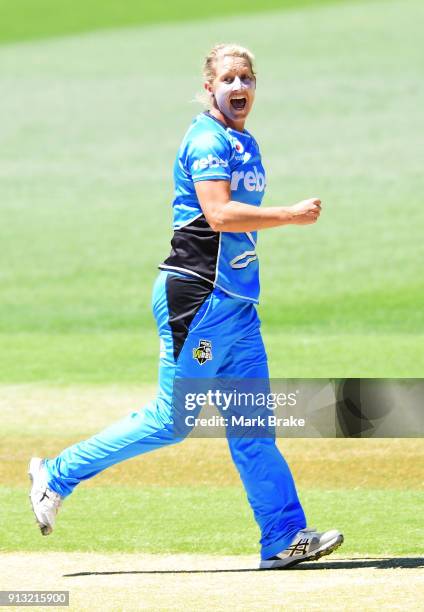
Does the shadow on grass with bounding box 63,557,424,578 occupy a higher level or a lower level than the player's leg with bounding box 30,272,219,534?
lower

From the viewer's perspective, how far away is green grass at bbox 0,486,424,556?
7.08 metres

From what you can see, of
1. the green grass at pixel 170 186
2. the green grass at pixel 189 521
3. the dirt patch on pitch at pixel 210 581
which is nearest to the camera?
the dirt patch on pitch at pixel 210 581

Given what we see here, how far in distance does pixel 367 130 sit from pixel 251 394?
790 inches

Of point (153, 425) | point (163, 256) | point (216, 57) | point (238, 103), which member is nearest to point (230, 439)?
point (153, 425)

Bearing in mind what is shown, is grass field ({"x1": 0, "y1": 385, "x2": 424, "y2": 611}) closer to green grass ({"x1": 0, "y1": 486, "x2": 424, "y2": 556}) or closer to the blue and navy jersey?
green grass ({"x1": 0, "y1": 486, "x2": 424, "y2": 556})

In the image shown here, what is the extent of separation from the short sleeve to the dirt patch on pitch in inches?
66.7

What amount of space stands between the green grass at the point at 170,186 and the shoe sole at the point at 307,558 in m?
5.89

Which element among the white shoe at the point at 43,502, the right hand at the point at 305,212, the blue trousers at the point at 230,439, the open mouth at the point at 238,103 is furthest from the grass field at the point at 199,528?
the open mouth at the point at 238,103

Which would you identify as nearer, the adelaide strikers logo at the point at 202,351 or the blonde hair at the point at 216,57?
the adelaide strikers logo at the point at 202,351

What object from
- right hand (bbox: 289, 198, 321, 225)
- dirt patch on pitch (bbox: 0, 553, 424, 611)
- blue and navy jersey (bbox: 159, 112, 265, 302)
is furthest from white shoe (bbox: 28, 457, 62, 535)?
right hand (bbox: 289, 198, 321, 225)

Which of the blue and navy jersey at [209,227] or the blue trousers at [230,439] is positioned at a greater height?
the blue and navy jersey at [209,227]

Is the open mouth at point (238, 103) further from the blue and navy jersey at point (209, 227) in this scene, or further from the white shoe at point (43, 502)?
the white shoe at point (43, 502)

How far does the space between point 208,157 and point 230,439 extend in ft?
4.11

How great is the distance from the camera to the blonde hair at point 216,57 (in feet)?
21.8
